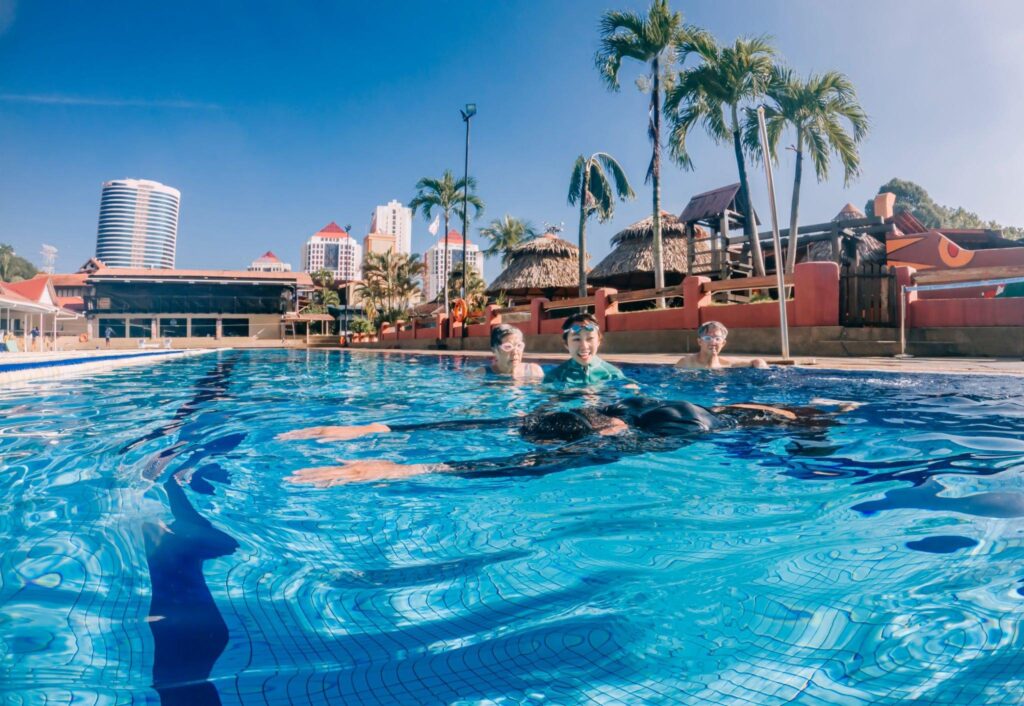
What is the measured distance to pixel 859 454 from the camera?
9.36ft

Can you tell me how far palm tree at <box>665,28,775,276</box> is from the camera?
15406 mm

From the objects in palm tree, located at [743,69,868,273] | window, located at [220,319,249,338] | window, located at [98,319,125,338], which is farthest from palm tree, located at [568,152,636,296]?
window, located at [98,319,125,338]

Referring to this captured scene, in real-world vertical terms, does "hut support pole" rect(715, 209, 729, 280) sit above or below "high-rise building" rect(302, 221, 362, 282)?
below

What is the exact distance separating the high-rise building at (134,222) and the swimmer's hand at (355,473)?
212278mm

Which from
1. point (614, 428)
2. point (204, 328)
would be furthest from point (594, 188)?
point (204, 328)

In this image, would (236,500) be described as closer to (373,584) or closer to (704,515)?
(373,584)

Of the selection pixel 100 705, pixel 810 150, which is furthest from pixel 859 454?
pixel 810 150

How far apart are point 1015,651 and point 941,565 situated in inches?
17.3

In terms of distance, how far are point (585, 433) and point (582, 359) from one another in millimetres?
2164

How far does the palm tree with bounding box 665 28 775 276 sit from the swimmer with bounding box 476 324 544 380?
1167 centimetres

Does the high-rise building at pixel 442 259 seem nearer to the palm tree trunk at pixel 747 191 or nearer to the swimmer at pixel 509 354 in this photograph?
the palm tree trunk at pixel 747 191

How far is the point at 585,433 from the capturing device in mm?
3193

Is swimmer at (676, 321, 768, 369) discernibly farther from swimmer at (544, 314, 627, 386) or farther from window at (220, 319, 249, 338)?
window at (220, 319, 249, 338)

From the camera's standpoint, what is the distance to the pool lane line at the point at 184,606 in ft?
3.23
